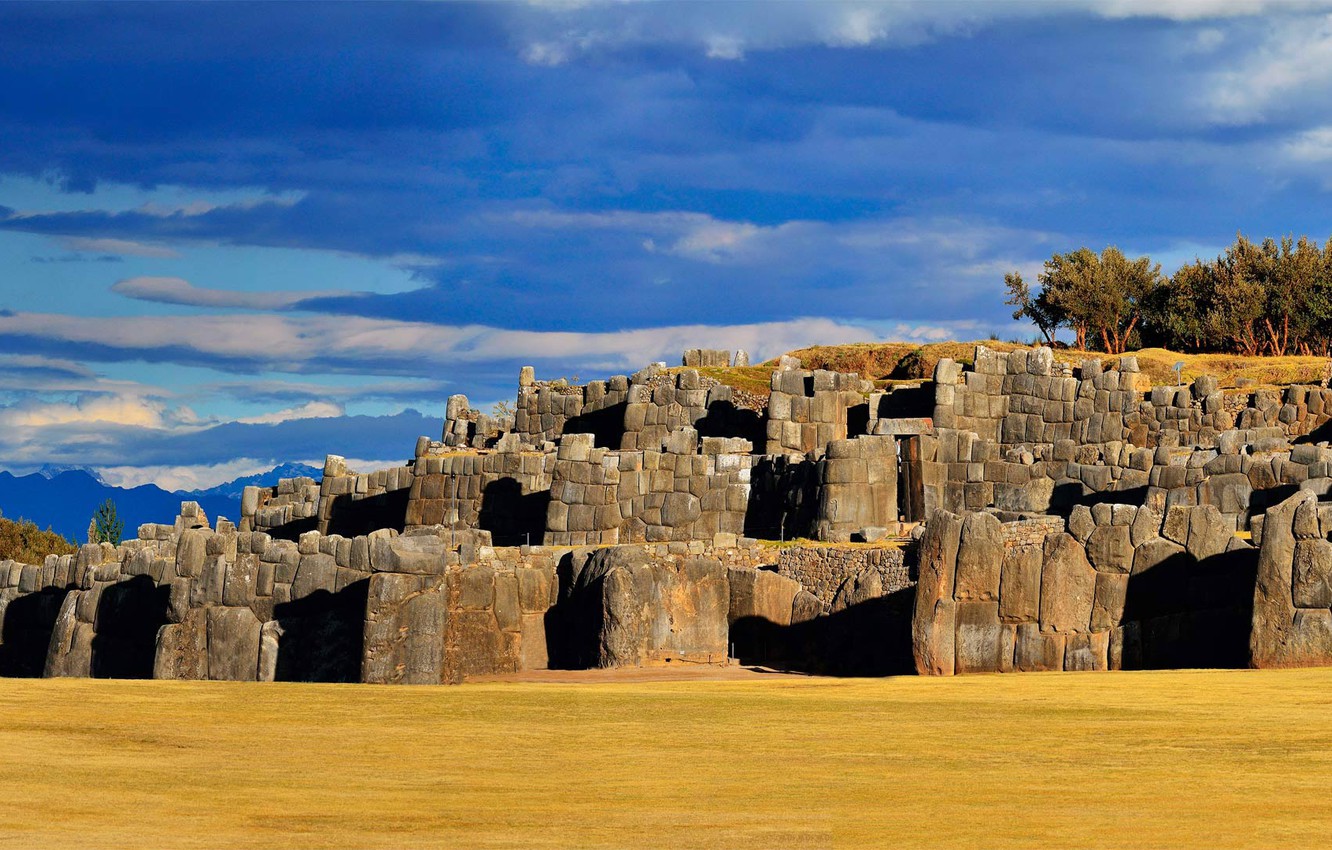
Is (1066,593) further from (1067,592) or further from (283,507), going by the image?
(283,507)

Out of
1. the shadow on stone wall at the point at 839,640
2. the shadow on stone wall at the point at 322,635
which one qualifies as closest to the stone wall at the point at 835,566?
the shadow on stone wall at the point at 839,640

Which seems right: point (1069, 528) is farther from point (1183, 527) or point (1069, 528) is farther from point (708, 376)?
point (708, 376)

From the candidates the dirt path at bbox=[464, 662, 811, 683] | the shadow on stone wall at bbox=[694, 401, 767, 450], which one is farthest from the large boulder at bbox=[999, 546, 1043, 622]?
the shadow on stone wall at bbox=[694, 401, 767, 450]

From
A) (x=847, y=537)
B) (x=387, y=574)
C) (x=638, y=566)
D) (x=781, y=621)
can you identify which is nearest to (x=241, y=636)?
(x=387, y=574)

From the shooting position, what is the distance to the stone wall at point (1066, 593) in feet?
80.4

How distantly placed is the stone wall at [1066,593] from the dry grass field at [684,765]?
2.00 m

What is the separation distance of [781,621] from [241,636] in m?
8.57

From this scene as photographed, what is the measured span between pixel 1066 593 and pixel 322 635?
10182mm

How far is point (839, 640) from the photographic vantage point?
94.5ft

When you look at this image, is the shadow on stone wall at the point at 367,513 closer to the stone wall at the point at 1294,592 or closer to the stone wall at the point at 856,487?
the stone wall at the point at 856,487

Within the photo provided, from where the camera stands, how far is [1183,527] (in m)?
24.9

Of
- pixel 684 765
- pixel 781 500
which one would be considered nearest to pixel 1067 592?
pixel 684 765

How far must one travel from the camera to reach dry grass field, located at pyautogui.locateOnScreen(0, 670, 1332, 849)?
40.5ft

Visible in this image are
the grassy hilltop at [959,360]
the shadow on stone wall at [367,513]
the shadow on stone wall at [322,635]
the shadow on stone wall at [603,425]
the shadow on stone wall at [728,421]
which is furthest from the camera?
the grassy hilltop at [959,360]
